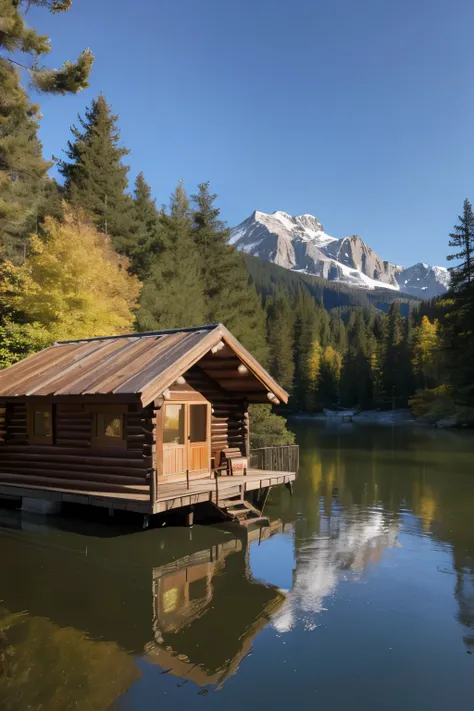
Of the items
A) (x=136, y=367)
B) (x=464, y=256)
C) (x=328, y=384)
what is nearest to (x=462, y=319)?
(x=464, y=256)

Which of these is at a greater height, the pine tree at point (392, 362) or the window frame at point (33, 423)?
the pine tree at point (392, 362)

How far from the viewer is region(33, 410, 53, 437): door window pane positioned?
55.5 feet

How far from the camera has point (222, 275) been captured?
1510 inches

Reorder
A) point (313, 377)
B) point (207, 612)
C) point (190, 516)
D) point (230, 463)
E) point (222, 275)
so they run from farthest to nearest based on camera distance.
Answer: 1. point (313, 377)
2. point (222, 275)
3. point (230, 463)
4. point (190, 516)
5. point (207, 612)

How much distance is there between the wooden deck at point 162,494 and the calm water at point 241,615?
3.47 ft

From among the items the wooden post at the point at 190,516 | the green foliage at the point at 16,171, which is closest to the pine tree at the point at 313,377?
the green foliage at the point at 16,171

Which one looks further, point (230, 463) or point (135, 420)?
point (230, 463)

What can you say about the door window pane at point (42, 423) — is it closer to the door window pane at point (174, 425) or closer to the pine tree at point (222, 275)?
the door window pane at point (174, 425)

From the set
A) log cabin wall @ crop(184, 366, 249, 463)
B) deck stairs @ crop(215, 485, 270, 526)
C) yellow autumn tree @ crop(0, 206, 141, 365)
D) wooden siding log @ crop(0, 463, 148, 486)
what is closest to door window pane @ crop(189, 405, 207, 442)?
log cabin wall @ crop(184, 366, 249, 463)

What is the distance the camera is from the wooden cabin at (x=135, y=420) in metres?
14.0

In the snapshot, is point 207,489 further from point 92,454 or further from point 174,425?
point 92,454

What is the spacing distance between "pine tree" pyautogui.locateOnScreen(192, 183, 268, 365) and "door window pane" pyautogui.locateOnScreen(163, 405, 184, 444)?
19.3 meters

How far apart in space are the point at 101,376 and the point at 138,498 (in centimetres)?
372

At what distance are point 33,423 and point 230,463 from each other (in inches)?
267
